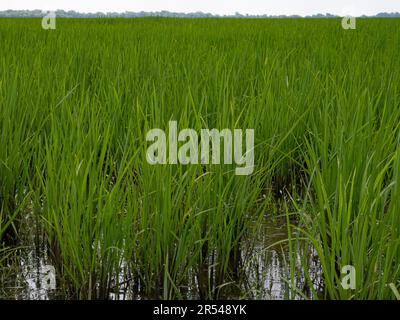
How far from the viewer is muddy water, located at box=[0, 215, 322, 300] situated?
5.51ft

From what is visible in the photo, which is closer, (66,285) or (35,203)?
(66,285)

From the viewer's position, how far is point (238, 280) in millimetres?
1784

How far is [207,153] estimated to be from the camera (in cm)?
183

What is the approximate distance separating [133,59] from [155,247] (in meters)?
2.24

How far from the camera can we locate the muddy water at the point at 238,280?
1.68 meters

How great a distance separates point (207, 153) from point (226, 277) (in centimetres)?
38
